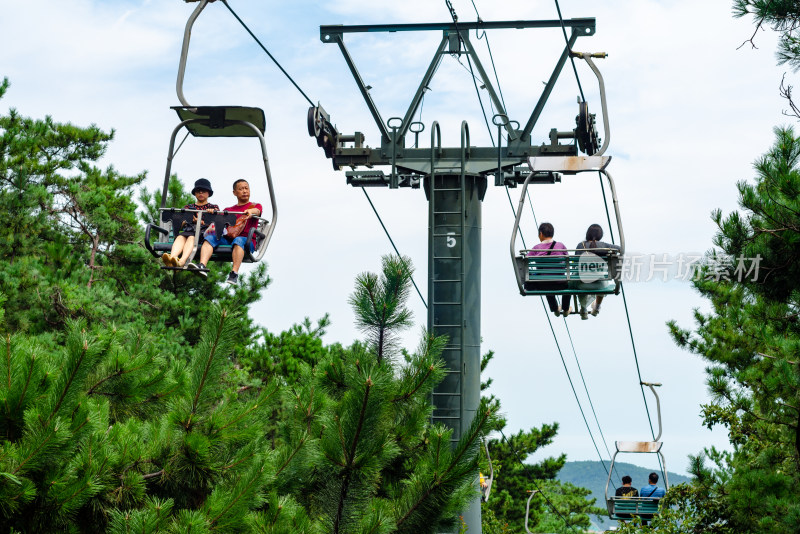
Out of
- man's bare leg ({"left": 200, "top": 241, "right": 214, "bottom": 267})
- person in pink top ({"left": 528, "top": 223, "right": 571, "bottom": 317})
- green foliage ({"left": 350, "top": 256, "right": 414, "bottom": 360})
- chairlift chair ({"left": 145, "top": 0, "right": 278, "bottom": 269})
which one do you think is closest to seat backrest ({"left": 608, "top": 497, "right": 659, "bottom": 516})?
person in pink top ({"left": 528, "top": 223, "right": 571, "bottom": 317})

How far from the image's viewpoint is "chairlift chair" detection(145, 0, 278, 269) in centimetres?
839

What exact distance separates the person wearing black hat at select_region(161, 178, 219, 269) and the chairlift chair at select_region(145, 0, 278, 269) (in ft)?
0.14

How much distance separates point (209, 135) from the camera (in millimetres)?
8789

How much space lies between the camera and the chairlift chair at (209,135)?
8391mm

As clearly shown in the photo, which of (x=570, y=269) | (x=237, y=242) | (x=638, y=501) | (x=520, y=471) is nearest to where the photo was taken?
(x=237, y=242)

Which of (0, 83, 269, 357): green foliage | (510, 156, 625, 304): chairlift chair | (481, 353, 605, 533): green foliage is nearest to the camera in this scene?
(510, 156, 625, 304): chairlift chair

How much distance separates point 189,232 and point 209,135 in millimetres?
848

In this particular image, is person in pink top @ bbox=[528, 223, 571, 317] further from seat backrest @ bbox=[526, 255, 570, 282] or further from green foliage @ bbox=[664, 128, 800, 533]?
green foliage @ bbox=[664, 128, 800, 533]

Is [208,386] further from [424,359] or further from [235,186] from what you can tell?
[235,186]

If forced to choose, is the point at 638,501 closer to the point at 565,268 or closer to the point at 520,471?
the point at 565,268

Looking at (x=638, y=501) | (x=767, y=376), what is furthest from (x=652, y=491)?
(x=767, y=376)

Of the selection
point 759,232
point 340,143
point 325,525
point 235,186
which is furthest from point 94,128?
point 325,525

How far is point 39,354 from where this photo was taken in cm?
605

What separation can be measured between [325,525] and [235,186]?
3929 millimetres
